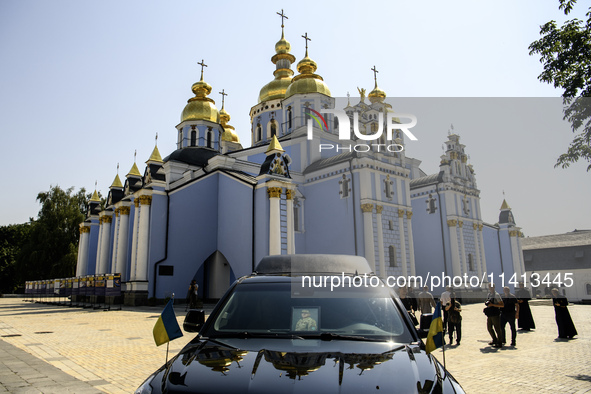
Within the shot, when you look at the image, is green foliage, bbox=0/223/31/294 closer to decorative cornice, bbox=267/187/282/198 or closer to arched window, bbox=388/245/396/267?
decorative cornice, bbox=267/187/282/198

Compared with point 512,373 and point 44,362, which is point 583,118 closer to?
point 512,373

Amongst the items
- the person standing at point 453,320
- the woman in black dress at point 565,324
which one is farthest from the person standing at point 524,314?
the person standing at point 453,320

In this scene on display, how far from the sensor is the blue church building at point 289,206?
26281mm

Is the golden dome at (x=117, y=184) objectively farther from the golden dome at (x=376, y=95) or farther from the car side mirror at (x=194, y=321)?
the car side mirror at (x=194, y=321)

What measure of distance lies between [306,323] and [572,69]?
8415 mm

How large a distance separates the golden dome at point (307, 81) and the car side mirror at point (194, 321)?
108 ft

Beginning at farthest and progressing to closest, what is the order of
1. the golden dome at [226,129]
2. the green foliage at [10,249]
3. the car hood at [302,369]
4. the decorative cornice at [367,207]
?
1. the green foliage at [10,249]
2. the golden dome at [226,129]
3. the decorative cornice at [367,207]
4. the car hood at [302,369]

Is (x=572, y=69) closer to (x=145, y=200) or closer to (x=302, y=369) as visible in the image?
(x=302, y=369)

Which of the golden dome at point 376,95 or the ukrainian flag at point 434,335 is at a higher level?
the golden dome at point 376,95

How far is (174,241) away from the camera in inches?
1084

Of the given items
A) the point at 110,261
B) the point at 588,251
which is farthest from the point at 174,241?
the point at 588,251

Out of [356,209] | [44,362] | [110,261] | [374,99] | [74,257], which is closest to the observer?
[44,362]

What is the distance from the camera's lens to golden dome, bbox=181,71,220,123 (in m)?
36.2

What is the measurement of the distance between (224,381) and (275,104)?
38.8m
